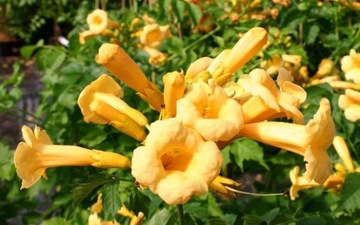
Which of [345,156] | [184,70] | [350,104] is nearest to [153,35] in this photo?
[184,70]

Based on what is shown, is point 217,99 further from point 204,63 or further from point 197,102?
Answer: point 204,63

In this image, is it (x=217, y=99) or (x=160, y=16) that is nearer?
(x=217, y=99)

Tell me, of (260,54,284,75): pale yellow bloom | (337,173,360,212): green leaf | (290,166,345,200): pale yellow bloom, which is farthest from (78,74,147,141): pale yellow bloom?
(260,54,284,75): pale yellow bloom

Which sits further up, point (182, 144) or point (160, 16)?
point (182, 144)

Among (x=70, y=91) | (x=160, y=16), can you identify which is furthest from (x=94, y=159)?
(x=160, y=16)

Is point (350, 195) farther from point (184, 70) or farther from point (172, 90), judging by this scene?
point (184, 70)

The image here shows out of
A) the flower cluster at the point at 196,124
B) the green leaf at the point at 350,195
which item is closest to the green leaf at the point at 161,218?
the flower cluster at the point at 196,124
